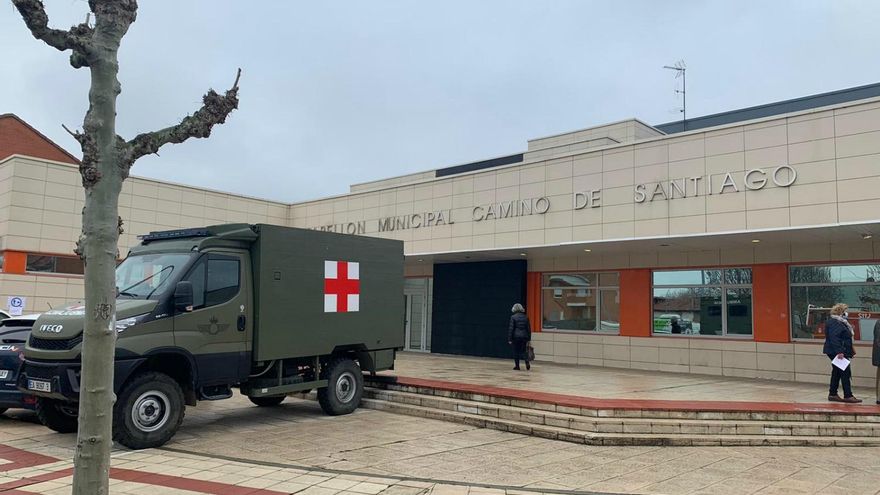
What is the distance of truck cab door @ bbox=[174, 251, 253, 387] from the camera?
831 cm

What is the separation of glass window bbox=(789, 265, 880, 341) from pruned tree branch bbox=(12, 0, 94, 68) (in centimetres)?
1405

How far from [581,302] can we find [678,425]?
8.54m

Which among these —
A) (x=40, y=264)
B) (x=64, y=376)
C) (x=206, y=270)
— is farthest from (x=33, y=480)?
(x=40, y=264)

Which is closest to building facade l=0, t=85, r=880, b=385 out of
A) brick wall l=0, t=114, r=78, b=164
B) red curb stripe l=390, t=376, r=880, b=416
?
red curb stripe l=390, t=376, r=880, b=416

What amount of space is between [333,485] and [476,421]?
4.00 m

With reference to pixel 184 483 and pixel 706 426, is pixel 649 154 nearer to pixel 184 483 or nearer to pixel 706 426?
pixel 706 426

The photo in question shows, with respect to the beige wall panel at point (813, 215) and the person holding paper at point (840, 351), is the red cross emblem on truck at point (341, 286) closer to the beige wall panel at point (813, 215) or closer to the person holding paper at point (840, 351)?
the person holding paper at point (840, 351)

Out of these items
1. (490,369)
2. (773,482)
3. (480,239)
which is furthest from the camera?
(480,239)

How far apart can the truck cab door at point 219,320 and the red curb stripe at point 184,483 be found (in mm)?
1973

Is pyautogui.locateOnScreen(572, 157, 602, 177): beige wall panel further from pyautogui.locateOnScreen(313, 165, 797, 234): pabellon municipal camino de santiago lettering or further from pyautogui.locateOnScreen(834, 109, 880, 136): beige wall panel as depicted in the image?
pyautogui.locateOnScreen(834, 109, 880, 136): beige wall panel

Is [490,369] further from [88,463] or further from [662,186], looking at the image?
[88,463]

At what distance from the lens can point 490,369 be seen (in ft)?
50.0

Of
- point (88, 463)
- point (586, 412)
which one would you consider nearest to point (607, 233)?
point (586, 412)

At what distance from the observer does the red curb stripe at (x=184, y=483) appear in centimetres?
582
